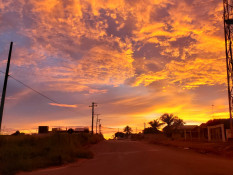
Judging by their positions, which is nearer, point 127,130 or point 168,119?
point 168,119

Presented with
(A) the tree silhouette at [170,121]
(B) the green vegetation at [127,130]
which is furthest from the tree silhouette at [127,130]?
(A) the tree silhouette at [170,121]

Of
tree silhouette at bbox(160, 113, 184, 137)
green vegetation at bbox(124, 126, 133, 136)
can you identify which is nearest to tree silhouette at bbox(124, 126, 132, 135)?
green vegetation at bbox(124, 126, 133, 136)

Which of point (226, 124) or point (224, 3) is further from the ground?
point (224, 3)

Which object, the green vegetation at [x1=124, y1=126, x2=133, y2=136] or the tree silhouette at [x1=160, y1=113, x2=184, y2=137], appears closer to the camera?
the tree silhouette at [x1=160, y1=113, x2=184, y2=137]

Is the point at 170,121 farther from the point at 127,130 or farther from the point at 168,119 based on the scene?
the point at 127,130

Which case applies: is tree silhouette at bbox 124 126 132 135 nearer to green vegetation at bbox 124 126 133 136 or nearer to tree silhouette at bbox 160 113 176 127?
green vegetation at bbox 124 126 133 136

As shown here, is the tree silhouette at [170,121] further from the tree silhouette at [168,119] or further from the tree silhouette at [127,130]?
the tree silhouette at [127,130]

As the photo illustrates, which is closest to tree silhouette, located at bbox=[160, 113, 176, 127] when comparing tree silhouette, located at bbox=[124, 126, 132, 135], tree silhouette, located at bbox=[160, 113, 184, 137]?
tree silhouette, located at bbox=[160, 113, 184, 137]

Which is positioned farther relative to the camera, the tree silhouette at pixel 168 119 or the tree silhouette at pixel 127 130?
the tree silhouette at pixel 127 130

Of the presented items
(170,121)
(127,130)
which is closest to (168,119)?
(170,121)

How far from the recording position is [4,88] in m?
19.4

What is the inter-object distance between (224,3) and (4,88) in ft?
87.8

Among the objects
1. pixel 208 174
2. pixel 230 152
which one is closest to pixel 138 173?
pixel 208 174

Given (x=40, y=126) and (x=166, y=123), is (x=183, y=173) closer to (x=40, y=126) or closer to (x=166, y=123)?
(x=166, y=123)
